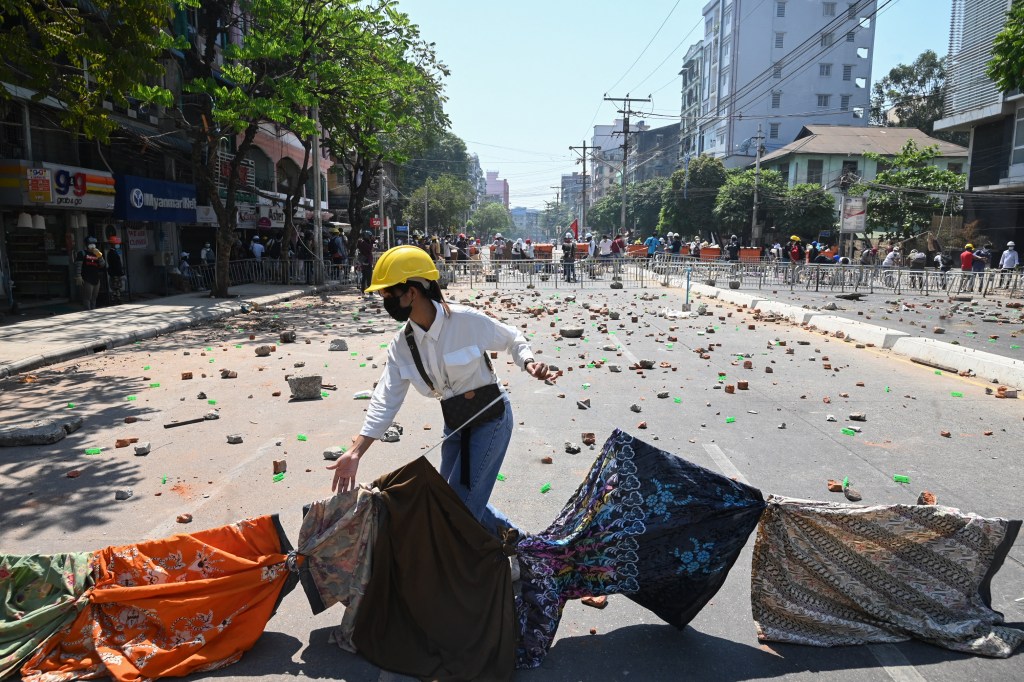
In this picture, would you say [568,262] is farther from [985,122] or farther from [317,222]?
[985,122]

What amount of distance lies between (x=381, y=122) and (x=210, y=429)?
21.5 m

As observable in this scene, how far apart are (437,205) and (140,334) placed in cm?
6555

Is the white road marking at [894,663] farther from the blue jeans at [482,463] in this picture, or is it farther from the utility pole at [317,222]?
the utility pole at [317,222]

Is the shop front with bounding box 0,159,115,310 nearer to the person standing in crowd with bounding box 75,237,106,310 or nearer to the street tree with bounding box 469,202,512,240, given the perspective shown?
the person standing in crowd with bounding box 75,237,106,310

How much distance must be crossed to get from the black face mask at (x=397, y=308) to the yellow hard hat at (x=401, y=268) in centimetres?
9

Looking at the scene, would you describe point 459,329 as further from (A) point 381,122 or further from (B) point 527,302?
(A) point 381,122

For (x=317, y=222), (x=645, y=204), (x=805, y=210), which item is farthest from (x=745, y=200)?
(x=317, y=222)

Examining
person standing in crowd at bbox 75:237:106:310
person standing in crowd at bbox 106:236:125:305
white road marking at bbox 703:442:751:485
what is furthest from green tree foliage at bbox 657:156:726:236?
white road marking at bbox 703:442:751:485

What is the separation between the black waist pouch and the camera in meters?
3.83

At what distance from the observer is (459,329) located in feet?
12.5

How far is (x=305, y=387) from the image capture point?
9.09 m

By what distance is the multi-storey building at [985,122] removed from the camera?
3566 cm

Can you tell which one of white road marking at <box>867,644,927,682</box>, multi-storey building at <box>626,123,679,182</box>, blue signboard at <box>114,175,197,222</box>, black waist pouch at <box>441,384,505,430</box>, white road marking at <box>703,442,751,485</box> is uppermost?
multi-storey building at <box>626,123,679,182</box>

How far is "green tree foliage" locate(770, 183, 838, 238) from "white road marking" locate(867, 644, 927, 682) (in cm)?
5538
